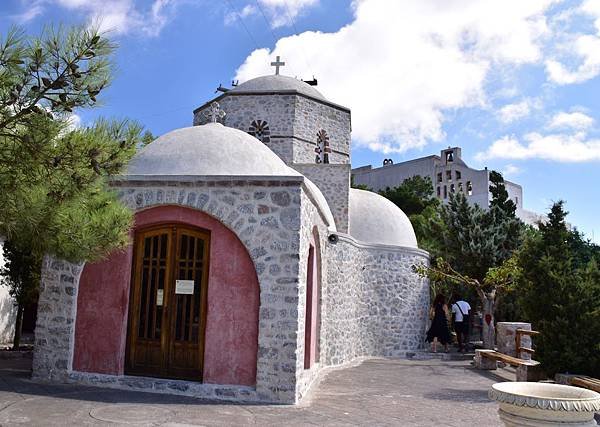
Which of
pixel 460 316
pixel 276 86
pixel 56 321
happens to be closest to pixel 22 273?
pixel 56 321

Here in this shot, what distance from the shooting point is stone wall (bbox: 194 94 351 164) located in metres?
15.1

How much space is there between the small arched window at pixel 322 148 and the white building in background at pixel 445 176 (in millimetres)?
27869

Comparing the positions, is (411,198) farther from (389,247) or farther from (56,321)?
(56,321)

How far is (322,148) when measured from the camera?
1576 cm

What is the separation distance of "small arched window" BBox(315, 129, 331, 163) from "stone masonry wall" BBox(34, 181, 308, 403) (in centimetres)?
895

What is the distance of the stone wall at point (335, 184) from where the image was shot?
13.6m

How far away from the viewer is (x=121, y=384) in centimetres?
671

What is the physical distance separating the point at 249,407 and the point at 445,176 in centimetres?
4043

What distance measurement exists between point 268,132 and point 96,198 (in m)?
10.7

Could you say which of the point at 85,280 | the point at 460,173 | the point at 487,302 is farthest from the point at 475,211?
the point at 460,173

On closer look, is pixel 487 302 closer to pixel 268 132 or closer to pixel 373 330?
pixel 373 330

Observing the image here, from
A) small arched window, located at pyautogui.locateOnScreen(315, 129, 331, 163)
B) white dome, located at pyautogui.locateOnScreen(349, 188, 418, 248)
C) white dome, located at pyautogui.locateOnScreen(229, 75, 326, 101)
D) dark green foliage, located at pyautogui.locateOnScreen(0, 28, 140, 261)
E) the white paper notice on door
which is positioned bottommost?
the white paper notice on door

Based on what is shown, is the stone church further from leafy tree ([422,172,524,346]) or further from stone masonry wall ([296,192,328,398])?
leafy tree ([422,172,524,346])

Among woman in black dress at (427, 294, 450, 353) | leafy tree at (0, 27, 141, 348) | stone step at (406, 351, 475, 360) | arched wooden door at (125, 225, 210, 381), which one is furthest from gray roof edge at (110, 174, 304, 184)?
stone step at (406, 351, 475, 360)
